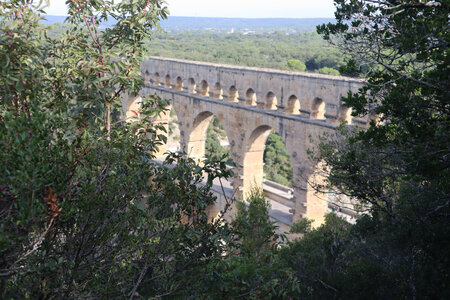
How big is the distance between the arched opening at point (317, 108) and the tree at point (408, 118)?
7781mm

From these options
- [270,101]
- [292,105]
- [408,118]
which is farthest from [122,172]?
[270,101]

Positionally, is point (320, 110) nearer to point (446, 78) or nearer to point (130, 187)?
point (446, 78)

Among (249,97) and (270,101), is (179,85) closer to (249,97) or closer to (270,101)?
(249,97)

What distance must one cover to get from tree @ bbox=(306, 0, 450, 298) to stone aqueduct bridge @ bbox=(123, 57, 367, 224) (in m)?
6.10

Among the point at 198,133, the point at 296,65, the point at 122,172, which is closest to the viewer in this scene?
the point at 122,172

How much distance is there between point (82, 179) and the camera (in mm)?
3846

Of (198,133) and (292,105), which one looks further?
(198,133)

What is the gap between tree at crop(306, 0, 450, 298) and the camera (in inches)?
192

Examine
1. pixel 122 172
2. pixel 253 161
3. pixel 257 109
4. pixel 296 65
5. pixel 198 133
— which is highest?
pixel 122 172

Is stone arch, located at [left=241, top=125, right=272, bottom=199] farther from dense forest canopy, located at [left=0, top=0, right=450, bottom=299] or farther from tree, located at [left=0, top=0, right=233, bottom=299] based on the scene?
tree, located at [left=0, top=0, right=233, bottom=299]

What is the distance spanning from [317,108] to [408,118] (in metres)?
9.88

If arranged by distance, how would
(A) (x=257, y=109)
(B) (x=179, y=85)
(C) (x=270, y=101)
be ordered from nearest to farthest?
(C) (x=270, y=101) → (A) (x=257, y=109) → (B) (x=179, y=85)

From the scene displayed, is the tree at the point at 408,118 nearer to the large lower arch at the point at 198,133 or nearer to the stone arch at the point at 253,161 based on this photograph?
the stone arch at the point at 253,161

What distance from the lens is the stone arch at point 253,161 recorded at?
60.5 feet
